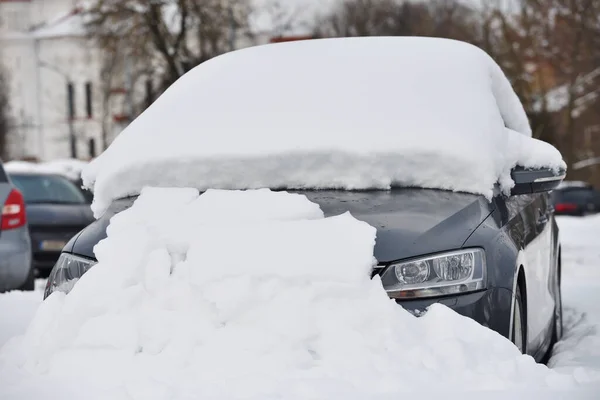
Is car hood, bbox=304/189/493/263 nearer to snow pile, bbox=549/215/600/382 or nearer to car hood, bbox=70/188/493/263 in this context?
car hood, bbox=70/188/493/263

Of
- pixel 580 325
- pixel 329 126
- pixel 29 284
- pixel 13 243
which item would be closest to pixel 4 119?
pixel 29 284

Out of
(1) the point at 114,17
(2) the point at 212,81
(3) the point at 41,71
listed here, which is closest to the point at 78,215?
(2) the point at 212,81

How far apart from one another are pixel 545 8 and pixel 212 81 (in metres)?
39.8

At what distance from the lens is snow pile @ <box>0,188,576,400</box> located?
335 cm

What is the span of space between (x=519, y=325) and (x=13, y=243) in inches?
194

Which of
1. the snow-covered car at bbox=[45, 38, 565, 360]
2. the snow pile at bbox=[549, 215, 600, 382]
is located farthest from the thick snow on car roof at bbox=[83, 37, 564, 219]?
the snow pile at bbox=[549, 215, 600, 382]

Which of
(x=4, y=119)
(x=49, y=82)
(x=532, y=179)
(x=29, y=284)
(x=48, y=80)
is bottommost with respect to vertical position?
(x=49, y=82)

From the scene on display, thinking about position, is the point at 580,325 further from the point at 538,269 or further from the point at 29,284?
the point at 29,284

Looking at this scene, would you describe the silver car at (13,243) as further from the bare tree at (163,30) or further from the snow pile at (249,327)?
the bare tree at (163,30)

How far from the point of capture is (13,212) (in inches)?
326

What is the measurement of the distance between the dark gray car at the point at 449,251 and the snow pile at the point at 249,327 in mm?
130

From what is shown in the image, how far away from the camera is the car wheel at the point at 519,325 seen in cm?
412

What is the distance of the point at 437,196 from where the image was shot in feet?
14.0

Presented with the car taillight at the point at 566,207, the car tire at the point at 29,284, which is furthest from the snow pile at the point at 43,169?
the car taillight at the point at 566,207
